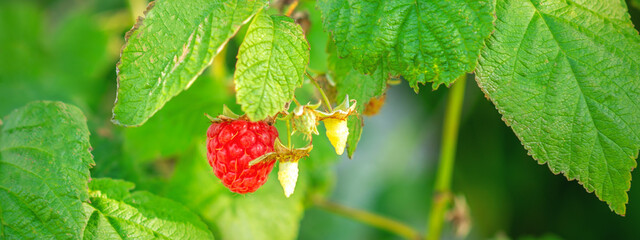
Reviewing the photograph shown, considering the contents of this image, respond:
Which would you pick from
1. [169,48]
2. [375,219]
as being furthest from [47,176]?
[375,219]

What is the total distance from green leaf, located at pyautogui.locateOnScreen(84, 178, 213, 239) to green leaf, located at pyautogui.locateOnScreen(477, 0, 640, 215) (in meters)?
0.53

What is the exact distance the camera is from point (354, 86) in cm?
88

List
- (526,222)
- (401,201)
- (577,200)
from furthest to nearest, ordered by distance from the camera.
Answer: (401,201) < (526,222) < (577,200)

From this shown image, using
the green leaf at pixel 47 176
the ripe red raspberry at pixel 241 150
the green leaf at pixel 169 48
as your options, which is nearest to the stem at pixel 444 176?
the ripe red raspberry at pixel 241 150

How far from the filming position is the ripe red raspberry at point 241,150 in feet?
2.86

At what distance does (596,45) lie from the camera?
2.68 ft

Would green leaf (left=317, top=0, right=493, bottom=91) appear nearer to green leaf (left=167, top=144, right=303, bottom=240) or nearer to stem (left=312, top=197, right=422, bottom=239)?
green leaf (left=167, top=144, right=303, bottom=240)

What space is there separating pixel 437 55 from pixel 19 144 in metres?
0.68

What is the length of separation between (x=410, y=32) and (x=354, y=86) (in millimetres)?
135

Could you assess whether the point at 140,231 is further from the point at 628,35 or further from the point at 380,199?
the point at 380,199

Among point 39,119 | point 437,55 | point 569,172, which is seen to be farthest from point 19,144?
point 569,172

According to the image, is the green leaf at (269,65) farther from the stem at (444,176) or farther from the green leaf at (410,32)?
the stem at (444,176)

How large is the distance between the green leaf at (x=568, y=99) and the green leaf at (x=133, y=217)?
0.53m

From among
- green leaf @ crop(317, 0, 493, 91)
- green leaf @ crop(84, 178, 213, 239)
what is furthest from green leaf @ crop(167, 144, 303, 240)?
green leaf @ crop(317, 0, 493, 91)
